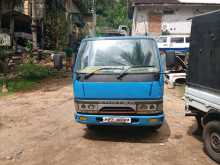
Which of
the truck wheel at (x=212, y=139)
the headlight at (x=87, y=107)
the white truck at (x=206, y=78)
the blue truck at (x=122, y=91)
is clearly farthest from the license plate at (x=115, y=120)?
the truck wheel at (x=212, y=139)

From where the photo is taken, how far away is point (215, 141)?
5715 millimetres

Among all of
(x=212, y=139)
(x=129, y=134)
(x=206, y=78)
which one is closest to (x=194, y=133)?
(x=129, y=134)

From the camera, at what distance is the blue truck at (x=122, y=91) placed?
250 inches

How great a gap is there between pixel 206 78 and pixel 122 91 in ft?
5.18

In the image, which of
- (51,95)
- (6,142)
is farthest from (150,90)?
(51,95)

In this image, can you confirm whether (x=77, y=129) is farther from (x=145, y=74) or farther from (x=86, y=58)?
(x=145, y=74)

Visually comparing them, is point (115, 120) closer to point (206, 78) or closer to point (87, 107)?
point (87, 107)

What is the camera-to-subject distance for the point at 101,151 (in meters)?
6.17

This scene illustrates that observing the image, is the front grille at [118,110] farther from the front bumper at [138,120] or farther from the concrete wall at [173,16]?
the concrete wall at [173,16]

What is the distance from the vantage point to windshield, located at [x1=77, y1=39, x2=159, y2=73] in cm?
675

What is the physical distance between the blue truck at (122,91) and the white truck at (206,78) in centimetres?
64

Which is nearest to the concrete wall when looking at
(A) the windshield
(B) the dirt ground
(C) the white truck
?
(B) the dirt ground

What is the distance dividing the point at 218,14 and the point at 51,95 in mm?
7585

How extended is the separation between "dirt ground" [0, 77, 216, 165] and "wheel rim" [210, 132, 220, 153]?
254mm
